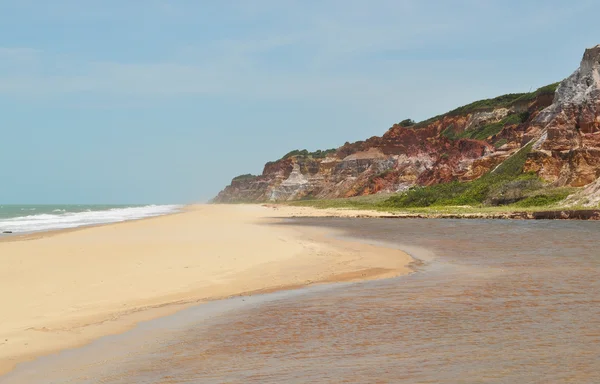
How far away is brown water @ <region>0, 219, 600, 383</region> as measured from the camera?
6.33m

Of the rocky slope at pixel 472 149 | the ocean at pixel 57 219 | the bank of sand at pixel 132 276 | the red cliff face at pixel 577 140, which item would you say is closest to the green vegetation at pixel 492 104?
the rocky slope at pixel 472 149

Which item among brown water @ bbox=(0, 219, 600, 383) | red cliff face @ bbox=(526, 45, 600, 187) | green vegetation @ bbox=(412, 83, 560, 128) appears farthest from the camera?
green vegetation @ bbox=(412, 83, 560, 128)

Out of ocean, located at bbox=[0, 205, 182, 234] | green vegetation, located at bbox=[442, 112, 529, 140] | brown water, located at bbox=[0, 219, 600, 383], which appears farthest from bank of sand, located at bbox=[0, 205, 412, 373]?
green vegetation, located at bbox=[442, 112, 529, 140]

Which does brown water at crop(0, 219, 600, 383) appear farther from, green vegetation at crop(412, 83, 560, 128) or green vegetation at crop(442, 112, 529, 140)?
green vegetation at crop(412, 83, 560, 128)

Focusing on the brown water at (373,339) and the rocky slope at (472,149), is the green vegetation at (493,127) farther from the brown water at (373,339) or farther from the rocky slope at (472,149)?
the brown water at (373,339)

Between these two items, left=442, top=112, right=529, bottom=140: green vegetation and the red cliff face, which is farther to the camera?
left=442, top=112, right=529, bottom=140: green vegetation

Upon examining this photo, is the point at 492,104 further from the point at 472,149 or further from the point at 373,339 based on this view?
the point at 373,339

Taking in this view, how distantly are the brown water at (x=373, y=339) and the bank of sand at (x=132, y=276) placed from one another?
3.07 ft

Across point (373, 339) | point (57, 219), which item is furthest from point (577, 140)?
point (373, 339)

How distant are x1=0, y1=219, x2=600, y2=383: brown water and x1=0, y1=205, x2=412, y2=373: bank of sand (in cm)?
93

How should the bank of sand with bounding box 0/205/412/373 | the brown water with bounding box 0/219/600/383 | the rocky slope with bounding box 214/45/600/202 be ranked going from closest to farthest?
the brown water with bounding box 0/219/600/383 → the bank of sand with bounding box 0/205/412/373 → the rocky slope with bounding box 214/45/600/202

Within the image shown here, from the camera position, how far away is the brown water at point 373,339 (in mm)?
6328

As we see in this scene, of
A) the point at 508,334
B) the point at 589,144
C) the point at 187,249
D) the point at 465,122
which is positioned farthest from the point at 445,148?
the point at 508,334

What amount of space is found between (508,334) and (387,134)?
124 meters
